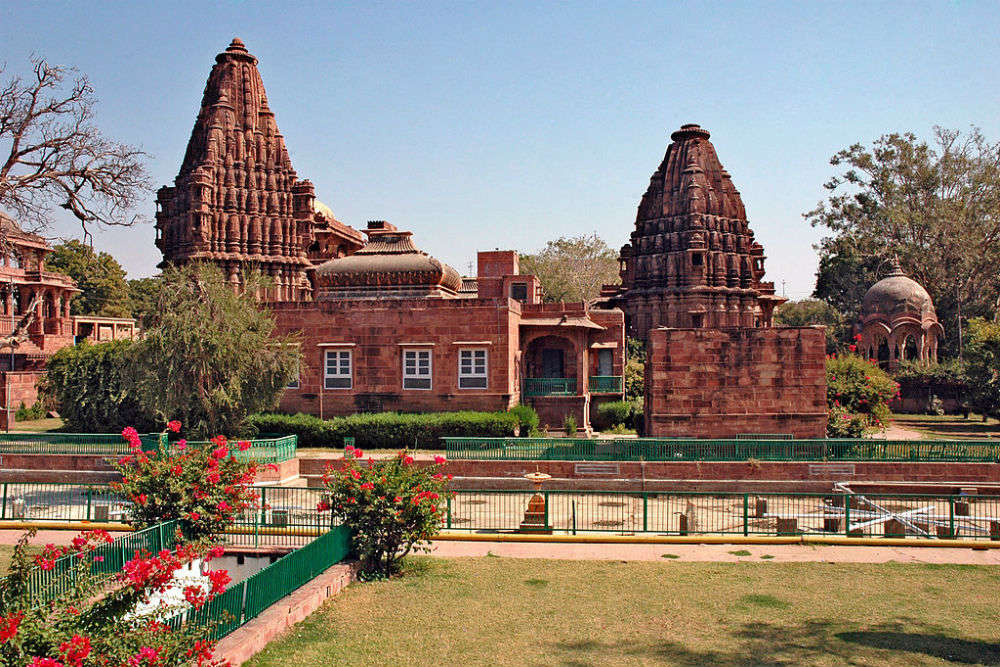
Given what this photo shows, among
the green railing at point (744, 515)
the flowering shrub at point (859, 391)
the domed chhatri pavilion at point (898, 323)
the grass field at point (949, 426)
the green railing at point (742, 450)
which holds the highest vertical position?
the domed chhatri pavilion at point (898, 323)

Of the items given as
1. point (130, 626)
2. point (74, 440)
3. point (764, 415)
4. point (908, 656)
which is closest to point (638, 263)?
point (764, 415)

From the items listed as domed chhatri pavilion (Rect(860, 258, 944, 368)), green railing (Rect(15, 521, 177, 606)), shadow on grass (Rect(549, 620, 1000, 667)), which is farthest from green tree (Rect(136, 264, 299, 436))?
domed chhatri pavilion (Rect(860, 258, 944, 368))

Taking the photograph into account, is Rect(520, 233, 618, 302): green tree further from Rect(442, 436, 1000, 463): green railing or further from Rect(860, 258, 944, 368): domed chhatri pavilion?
Rect(442, 436, 1000, 463): green railing

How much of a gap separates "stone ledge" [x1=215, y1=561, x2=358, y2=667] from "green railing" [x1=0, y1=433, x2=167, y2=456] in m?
12.5

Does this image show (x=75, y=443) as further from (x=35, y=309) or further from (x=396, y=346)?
(x=35, y=309)

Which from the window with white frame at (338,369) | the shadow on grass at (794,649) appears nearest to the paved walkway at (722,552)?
the shadow on grass at (794,649)

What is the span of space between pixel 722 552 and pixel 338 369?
16.2 metres

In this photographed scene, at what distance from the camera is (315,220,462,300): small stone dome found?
31594 millimetres

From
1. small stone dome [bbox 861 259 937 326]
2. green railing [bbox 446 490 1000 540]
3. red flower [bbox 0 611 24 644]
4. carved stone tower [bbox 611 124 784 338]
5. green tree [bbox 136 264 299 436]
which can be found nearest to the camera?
red flower [bbox 0 611 24 644]

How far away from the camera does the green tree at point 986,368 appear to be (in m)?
36.4

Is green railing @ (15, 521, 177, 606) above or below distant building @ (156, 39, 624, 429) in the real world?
below

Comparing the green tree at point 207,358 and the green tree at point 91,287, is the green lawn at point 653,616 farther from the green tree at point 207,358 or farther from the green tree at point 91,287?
the green tree at point 91,287

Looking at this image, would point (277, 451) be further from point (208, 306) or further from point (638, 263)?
point (638, 263)

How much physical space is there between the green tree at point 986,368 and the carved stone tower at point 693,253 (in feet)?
48.1
